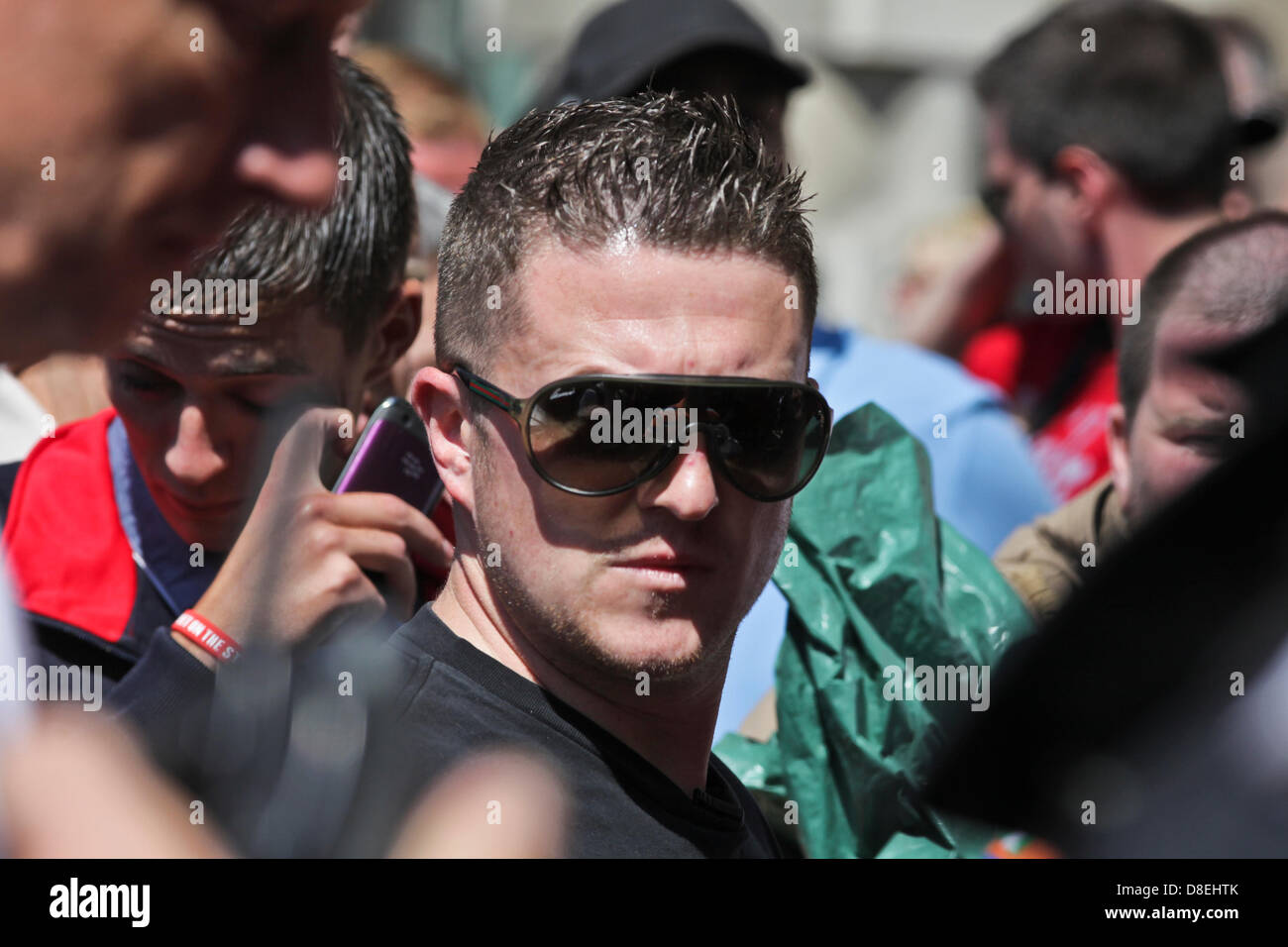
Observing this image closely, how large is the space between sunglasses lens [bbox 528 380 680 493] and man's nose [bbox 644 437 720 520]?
0.02 meters

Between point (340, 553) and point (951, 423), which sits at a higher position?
point (951, 423)

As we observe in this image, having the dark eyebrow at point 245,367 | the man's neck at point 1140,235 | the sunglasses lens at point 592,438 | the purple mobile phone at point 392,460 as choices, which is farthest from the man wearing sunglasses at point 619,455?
the man's neck at point 1140,235

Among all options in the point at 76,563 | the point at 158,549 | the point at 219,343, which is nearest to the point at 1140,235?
the point at 219,343

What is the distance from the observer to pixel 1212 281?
9.70 feet

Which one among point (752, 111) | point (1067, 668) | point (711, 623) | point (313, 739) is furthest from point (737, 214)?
point (752, 111)

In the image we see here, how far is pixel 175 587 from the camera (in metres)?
2.44

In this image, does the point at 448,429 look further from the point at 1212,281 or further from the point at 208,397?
the point at 1212,281

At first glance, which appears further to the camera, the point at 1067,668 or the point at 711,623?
the point at 711,623

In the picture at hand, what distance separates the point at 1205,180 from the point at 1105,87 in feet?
1.21

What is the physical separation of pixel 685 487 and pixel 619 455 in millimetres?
92

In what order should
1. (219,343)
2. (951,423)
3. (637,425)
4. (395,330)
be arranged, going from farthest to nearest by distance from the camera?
(951,423) < (395,330) < (219,343) < (637,425)

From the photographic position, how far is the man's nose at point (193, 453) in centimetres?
238

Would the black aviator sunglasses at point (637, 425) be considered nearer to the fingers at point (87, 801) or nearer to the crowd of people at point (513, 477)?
the crowd of people at point (513, 477)
